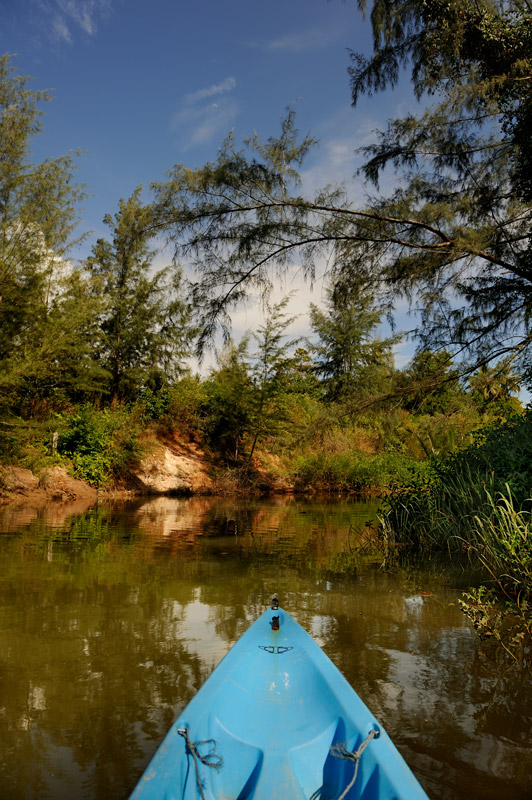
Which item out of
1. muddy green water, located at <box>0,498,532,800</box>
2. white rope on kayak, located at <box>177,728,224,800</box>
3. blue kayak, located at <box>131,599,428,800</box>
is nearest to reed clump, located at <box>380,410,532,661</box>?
muddy green water, located at <box>0,498,532,800</box>

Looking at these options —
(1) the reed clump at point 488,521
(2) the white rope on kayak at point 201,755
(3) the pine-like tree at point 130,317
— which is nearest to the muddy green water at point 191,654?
(1) the reed clump at point 488,521

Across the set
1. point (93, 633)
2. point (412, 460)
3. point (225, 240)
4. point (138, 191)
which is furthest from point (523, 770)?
point (138, 191)

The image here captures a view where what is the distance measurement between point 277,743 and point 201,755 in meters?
0.41

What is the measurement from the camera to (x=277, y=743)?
2316 mm

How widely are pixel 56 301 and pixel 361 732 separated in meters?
14.9

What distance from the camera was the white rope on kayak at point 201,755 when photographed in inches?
75.7

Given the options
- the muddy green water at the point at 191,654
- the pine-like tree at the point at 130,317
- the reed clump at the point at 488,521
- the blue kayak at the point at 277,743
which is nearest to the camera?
the blue kayak at the point at 277,743

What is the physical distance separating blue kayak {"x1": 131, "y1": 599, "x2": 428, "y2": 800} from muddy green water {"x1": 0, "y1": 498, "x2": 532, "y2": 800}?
0.52 m

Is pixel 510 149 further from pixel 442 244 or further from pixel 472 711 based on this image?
pixel 472 711

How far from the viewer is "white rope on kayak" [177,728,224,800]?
6.31ft

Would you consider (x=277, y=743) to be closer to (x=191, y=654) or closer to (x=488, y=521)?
(x=191, y=654)

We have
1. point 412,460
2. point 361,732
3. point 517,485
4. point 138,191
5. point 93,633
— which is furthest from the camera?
point 138,191

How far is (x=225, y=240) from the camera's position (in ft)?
22.7

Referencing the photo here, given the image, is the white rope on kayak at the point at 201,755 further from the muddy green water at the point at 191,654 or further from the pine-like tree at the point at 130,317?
the pine-like tree at the point at 130,317
